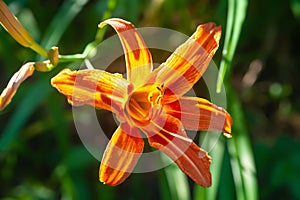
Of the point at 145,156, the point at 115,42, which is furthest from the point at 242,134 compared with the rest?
the point at 115,42

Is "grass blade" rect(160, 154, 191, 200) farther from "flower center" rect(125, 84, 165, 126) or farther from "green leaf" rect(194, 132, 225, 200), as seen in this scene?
"flower center" rect(125, 84, 165, 126)

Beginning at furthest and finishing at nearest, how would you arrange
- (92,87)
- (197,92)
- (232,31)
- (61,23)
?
(197,92), (61,23), (232,31), (92,87)

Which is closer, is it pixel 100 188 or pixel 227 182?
pixel 227 182

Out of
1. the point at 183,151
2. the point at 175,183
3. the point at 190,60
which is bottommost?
the point at 175,183

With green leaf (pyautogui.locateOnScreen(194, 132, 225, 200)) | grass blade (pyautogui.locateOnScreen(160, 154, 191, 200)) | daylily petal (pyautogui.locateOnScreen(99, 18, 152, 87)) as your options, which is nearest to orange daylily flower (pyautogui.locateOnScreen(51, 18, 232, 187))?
daylily petal (pyautogui.locateOnScreen(99, 18, 152, 87))

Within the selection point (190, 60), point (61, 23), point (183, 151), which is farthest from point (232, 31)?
point (61, 23)

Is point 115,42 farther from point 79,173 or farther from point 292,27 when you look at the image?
point 292,27

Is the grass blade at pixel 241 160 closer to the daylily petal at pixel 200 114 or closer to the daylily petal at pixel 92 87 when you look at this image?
the daylily petal at pixel 200 114

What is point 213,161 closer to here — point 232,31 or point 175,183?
point 175,183
